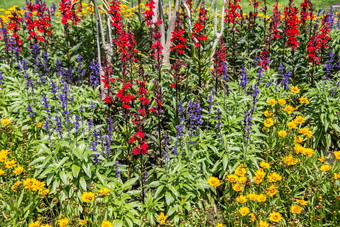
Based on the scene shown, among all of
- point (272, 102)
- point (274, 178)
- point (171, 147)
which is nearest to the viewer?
point (274, 178)

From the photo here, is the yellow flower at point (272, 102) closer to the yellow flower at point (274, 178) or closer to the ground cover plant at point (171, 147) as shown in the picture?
the ground cover plant at point (171, 147)

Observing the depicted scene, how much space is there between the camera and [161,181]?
324 cm

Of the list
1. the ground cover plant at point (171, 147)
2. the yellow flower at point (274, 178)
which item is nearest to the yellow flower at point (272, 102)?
the ground cover plant at point (171, 147)

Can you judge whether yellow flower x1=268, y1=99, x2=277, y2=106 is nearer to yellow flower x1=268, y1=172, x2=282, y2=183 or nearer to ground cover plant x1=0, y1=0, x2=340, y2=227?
ground cover plant x1=0, y1=0, x2=340, y2=227

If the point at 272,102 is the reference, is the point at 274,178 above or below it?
below

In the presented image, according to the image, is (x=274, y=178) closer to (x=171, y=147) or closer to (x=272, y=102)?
(x=171, y=147)

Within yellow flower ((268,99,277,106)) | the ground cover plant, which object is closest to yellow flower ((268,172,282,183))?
the ground cover plant

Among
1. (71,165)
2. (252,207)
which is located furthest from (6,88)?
(252,207)

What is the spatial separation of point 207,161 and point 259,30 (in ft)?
12.6

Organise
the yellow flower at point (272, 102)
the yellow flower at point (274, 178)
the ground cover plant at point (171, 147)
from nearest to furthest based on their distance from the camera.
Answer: the yellow flower at point (274, 178) → the ground cover plant at point (171, 147) → the yellow flower at point (272, 102)

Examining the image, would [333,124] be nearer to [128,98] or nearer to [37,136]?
[128,98]

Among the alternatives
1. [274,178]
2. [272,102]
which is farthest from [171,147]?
[272,102]

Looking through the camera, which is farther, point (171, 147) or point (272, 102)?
point (272, 102)

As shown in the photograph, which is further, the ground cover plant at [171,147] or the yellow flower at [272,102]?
the yellow flower at [272,102]
